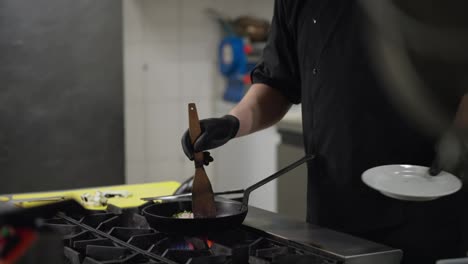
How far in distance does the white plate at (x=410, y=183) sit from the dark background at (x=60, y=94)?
2077mm

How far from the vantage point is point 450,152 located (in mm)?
1170

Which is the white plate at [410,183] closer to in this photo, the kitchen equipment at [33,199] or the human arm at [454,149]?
the human arm at [454,149]

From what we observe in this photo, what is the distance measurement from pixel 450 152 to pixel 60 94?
2178 millimetres

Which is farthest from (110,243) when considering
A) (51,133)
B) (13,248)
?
(51,133)

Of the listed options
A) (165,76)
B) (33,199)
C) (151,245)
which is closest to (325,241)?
(151,245)

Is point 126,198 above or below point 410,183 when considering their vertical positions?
below

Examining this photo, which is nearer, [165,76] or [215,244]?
[215,244]

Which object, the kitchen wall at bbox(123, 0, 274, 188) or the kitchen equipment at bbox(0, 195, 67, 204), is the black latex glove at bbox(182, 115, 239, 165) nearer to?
the kitchen equipment at bbox(0, 195, 67, 204)

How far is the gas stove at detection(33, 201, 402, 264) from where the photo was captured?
114 centimetres

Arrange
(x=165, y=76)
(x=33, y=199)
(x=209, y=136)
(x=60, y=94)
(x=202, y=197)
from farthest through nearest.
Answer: (x=165, y=76) < (x=60, y=94) < (x=33, y=199) < (x=209, y=136) < (x=202, y=197)

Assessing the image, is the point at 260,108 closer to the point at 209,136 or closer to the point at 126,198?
the point at 209,136

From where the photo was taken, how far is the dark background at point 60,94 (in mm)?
2963

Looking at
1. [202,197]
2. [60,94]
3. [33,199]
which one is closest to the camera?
[202,197]

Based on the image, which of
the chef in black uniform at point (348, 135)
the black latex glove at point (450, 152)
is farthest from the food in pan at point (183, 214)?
the black latex glove at point (450, 152)
